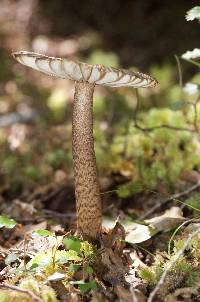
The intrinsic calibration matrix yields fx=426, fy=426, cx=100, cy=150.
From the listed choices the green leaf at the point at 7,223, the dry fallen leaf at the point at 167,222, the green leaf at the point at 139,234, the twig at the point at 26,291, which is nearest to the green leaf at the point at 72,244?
the twig at the point at 26,291

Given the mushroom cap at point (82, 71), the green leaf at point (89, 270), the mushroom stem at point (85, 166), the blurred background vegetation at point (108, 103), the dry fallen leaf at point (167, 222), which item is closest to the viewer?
the mushroom cap at point (82, 71)

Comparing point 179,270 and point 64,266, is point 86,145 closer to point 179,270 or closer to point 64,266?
point 64,266

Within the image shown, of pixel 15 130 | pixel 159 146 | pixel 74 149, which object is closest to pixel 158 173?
pixel 159 146

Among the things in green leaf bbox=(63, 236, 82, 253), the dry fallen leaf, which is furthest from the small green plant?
the dry fallen leaf

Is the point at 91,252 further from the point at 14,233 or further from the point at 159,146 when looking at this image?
the point at 159,146

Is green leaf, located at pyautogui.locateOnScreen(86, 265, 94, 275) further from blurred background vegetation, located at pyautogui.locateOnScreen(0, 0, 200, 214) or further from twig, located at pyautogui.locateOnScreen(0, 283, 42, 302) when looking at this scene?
blurred background vegetation, located at pyautogui.locateOnScreen(0, 0, 200, 214)

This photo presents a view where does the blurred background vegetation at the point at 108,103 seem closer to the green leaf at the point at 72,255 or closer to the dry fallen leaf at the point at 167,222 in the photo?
the dry fallen leaf at the point at 167,222
